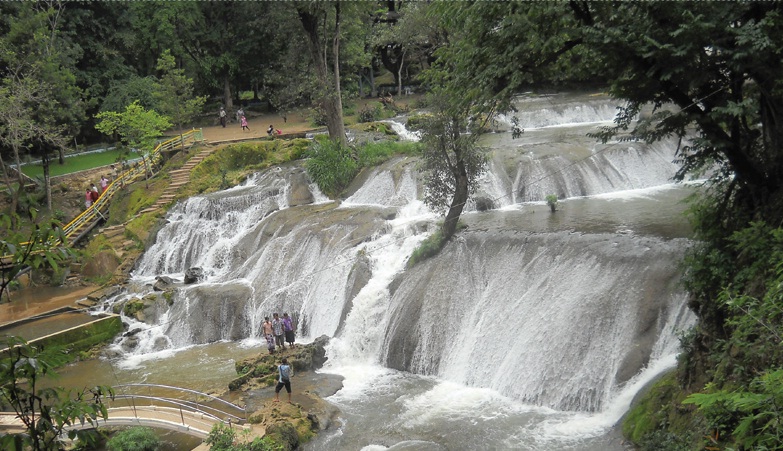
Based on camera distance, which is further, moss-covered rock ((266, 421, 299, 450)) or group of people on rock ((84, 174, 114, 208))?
group of people on rock ((84, 174, 114, 208))

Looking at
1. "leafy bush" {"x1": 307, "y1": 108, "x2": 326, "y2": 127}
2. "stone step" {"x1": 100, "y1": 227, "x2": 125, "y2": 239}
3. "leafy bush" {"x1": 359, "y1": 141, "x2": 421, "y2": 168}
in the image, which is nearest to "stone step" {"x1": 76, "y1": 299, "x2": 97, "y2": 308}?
"stone step" {"x1": 100, "y1": 227, "x2": 125, "y2": 239}

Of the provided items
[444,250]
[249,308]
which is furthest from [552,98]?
[249,308]

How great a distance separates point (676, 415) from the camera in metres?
9.41

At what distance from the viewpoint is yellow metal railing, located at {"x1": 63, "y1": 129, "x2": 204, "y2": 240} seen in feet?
91.0

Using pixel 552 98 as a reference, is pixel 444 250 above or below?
below

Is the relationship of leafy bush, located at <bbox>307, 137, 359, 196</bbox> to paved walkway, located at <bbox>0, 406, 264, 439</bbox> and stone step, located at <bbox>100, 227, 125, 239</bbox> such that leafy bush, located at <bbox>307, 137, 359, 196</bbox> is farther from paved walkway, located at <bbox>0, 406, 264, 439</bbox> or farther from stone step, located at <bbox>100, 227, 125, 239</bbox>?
paved walkway, located at <bbox>0, 406, 264, 439</bbox>

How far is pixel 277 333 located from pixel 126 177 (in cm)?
1699

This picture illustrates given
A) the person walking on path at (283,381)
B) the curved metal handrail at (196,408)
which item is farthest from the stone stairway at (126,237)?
the person walking on path at (283,381)

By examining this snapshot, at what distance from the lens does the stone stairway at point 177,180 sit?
2702cm

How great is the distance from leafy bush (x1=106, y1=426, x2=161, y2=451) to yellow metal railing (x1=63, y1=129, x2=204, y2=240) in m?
17.0

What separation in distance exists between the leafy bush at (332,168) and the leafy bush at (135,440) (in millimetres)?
13317

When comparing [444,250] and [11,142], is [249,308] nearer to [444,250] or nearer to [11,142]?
[444,250]

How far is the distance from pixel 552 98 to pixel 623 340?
68.5 ft

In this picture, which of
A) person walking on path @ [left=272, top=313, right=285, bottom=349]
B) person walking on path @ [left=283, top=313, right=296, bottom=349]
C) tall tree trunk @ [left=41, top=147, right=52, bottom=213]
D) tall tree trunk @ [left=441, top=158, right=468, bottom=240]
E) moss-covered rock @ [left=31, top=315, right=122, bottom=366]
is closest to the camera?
person walking on path @ [left=283, top=313, right=296, bottom=349]
